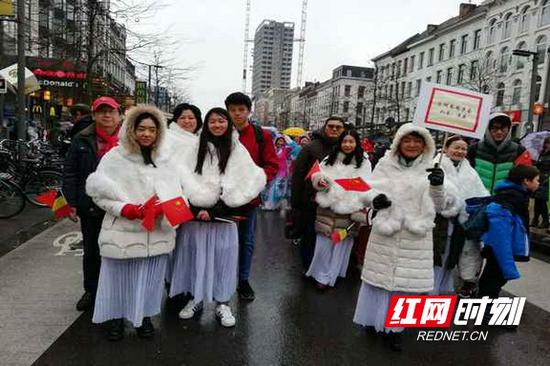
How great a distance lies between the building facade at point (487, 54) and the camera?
104 ft

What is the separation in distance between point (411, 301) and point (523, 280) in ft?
9.73

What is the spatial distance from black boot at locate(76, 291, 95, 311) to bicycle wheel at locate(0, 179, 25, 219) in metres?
4.56

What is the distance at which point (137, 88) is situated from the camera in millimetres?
27828

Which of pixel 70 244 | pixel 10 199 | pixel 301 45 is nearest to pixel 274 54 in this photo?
pixel 301 45

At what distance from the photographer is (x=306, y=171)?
5.01 meters

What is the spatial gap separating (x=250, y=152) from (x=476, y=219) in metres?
2.24

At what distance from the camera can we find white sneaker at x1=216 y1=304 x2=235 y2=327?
3.72m

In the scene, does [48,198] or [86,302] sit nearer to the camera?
[86,302]

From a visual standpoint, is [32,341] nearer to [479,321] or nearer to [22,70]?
[479,321]

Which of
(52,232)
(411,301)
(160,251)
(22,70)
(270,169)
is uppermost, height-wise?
(22,70)

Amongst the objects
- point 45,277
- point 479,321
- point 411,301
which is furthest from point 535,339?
point 45,277

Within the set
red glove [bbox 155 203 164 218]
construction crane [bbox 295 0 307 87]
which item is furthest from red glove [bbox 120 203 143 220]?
construction crane [bbox 295 0 307 87]

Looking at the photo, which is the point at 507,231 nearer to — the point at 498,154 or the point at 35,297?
the point at 498,154

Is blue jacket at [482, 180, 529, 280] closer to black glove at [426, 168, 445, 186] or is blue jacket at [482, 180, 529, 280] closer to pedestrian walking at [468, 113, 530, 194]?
pedestrian walking at [468, 113, 530, 194]
